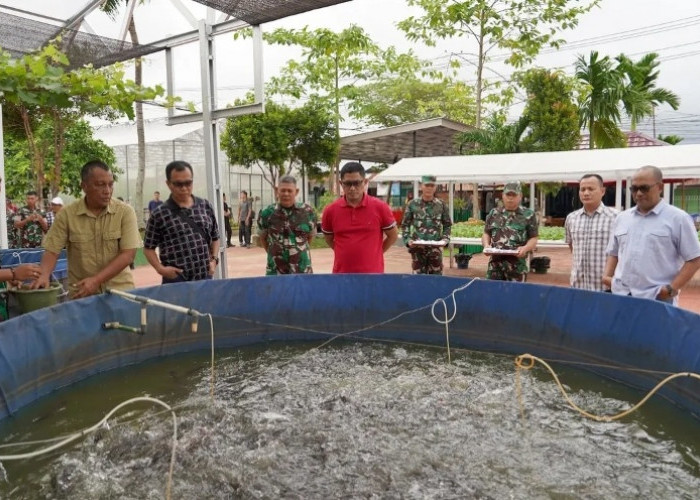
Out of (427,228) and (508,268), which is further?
(427,228)

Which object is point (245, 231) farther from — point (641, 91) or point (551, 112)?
point (641, 91)

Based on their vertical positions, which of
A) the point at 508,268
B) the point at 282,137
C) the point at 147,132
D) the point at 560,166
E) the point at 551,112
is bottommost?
the point at 508,268

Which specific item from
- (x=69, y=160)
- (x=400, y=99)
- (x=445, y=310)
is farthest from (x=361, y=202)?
(x=400, y=99)

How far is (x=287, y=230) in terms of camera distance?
4957 mm

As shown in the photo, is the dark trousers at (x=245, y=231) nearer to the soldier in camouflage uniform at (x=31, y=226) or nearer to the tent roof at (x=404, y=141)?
the tent roof at (x=404, y=141)

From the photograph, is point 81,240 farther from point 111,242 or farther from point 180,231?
point 180,231

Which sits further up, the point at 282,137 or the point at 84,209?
the point at 282,137

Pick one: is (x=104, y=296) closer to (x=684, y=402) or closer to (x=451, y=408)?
(x=451, y=408)

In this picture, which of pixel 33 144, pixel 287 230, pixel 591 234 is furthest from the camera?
pixel 33 144

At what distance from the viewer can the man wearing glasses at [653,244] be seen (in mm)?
3500

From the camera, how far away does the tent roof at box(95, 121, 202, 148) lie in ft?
63.8

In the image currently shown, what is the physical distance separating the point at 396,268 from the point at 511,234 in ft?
17.5

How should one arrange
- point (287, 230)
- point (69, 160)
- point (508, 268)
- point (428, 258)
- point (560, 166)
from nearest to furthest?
point (287, 230) → point (508, 268) → point (428, 258) → point (560, 166) → point (69, 160)

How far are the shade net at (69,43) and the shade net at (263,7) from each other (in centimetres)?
142
